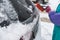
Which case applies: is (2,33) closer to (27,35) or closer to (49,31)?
(27,35)

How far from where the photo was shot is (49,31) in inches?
42.3

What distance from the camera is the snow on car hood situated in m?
0.54

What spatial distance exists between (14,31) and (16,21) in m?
0.05

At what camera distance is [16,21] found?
61cm

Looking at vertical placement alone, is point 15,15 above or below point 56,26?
above

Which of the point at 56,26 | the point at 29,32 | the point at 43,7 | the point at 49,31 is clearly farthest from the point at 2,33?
the point at 43,7

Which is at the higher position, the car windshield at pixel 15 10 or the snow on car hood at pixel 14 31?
the car windshield at pixel 15 10

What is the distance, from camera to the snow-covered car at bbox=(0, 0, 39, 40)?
1.84 ft

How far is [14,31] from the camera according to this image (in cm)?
57

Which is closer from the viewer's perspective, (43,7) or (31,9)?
(31,9)

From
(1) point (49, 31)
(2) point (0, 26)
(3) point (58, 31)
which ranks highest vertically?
(2) point (0, 26)

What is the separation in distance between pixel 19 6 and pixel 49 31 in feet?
1.60

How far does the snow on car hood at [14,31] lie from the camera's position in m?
0.54

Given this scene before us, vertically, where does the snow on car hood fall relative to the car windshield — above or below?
below
